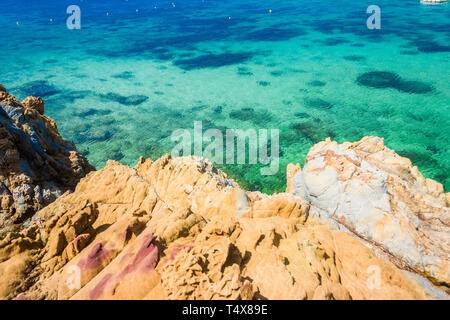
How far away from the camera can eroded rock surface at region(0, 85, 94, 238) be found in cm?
637

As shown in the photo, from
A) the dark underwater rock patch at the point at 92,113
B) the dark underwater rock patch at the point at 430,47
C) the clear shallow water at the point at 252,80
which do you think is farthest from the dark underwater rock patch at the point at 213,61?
the dark underwater rock patch at the point at 430,47

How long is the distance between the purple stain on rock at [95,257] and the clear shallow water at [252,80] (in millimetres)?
10338

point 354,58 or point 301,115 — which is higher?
point 354,58

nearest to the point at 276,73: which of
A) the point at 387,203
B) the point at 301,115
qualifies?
the point at 301,115

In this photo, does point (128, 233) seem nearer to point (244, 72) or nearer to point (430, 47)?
point (244, 72)

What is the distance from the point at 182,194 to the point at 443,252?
6861 mm

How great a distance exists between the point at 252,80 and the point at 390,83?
1317 centimetres

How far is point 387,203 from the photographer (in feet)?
24.0

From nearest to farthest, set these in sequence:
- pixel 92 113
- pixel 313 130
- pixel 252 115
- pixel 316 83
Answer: pixel 313 130
pixel 252 115
pixel 92 113
pixel 316 83

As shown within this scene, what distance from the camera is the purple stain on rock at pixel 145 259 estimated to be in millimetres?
4195

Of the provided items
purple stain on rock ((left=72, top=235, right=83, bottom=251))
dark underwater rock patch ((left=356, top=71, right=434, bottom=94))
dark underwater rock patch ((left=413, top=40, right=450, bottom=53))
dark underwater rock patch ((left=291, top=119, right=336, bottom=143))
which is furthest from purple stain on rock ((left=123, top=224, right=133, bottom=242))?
dark underwater rock patch ((left=413, top=40, right=450, bottom=53))

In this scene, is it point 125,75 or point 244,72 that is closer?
point 244,72

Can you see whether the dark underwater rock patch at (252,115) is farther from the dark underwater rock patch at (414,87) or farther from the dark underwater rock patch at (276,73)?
the dark underwater rock patch at (414,87)

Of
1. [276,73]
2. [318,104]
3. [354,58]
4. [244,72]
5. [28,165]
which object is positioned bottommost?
[28,165]
